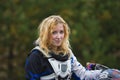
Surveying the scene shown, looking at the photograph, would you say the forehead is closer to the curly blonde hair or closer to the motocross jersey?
the curly blonde hair

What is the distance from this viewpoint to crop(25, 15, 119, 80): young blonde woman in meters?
4.61

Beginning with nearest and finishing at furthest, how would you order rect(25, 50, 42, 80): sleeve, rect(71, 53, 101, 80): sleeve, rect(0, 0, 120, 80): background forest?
rect(25, 50, 42, 80): sleeve < rect(71, 53, 101, 80): sleeve < rect(0, 0, 120, 80): background forest

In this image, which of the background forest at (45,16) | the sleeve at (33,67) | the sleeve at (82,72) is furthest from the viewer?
the background forest at (45,16)

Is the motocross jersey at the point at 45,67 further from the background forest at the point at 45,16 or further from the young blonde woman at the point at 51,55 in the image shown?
the background forest at the point at 45,16

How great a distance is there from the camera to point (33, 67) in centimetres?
459

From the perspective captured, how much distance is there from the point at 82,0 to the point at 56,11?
974mm

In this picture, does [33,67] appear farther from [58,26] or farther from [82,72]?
[82,72]

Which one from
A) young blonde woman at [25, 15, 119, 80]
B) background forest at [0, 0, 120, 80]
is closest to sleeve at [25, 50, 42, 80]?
young blonde woman at [25, 15, 119, 80]

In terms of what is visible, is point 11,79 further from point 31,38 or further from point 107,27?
point 107,27

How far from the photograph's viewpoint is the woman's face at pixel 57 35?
4.67 meters

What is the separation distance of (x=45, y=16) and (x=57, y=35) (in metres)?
14.4

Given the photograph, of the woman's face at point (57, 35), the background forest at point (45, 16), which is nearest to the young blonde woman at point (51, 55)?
A: the woman's face at point (57, 35)

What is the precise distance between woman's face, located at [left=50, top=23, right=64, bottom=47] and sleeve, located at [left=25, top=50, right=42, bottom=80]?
182 millimetres

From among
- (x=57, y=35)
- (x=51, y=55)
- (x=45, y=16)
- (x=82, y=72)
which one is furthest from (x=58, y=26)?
(x=45, y=16)
